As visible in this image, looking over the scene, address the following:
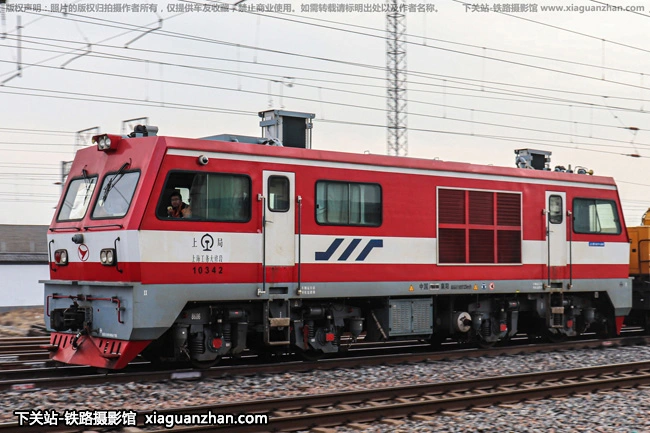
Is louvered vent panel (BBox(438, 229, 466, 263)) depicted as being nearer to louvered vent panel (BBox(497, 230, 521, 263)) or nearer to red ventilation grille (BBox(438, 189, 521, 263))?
red ventilation grille (BBox(438, 189, 521, 263))

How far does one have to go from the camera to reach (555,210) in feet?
57.5

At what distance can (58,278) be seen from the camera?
1383 cm

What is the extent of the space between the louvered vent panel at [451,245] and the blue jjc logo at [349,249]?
1545mm

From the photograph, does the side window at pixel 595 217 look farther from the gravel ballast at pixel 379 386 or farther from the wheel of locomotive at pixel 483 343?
the gravel ballast at pixel 379 386

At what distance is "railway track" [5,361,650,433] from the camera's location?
919 cm

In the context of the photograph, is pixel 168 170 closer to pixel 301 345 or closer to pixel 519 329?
pixel 301 345

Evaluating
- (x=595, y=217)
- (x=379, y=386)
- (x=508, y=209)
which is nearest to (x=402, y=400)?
(x=379, y=386)

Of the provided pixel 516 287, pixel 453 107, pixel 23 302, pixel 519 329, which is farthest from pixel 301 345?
pixel 23 302

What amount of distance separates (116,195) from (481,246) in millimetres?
7285

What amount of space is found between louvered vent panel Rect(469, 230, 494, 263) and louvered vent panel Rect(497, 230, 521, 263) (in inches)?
8.5

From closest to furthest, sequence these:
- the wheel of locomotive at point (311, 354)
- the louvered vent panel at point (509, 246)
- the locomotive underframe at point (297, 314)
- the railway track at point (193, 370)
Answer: the railway track at point (193, 370), the locomotive underframe at point (297, 314), the wheel of locomotive at point (311, 354), the louvered vent panel at point (509, 246)

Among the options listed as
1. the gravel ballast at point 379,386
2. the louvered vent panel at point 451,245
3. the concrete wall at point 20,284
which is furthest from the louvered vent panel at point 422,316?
the concrete wall at point 20,284

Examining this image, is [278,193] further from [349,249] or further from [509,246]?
[509,246]

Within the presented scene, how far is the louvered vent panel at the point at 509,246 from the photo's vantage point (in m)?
16.6
